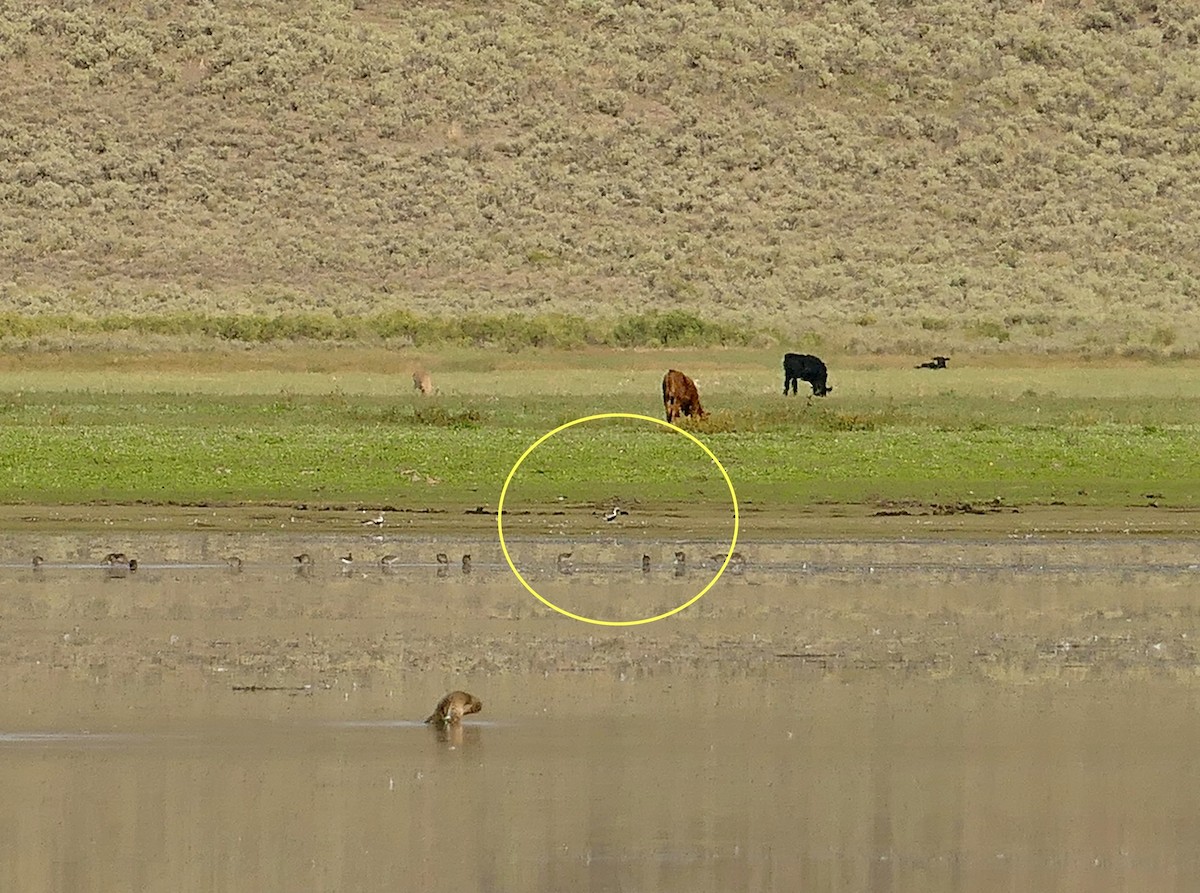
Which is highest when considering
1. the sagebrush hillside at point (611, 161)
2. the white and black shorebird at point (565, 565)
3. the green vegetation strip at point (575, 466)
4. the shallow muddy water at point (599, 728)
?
the sagebrush hillside at point (611, 161)

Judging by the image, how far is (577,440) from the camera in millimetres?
28828

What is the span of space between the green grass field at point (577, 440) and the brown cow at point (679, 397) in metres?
0.29

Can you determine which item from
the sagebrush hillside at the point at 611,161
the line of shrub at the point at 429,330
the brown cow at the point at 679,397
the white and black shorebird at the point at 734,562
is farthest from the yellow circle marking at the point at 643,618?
the sagebrush hillside at the point at 611,161

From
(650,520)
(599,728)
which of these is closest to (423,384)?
(650,520)

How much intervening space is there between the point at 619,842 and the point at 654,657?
17.1 feet

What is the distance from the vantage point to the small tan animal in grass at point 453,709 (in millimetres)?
12203

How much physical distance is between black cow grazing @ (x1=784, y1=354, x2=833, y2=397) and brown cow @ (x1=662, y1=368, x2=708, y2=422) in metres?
5.67

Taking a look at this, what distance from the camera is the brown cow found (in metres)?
30.8

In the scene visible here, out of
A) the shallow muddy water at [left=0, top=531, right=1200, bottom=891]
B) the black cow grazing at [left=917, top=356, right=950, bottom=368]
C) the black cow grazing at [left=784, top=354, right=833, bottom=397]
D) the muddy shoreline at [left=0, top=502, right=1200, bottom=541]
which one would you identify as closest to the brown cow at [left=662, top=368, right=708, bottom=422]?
the black cow grazing at [left=784, top=354, right=833, bottom=397]

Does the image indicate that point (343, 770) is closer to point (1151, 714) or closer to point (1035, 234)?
point (1151, 714)

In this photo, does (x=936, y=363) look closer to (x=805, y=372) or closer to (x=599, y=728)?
(x=805, y=372)

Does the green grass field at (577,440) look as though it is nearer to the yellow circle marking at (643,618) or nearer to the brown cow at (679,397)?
the yellow circle marking at (643,618)

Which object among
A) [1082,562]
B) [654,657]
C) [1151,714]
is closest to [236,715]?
[654,657]

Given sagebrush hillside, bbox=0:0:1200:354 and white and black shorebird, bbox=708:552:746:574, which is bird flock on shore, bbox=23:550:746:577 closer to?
white and black shorebird, bbox=708:552:746:574
